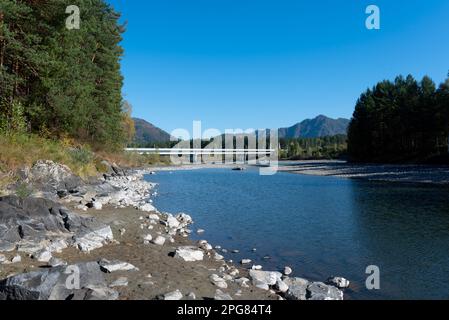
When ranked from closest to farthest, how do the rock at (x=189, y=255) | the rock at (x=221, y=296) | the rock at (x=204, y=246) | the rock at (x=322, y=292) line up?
1. the rock at (x=221, y=296)
2. the rock at (x=322, y=292)
3. the rock at (x=189, y=255)
4. the rock at (x=204, y=246)

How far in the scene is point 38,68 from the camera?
2138 centimetres

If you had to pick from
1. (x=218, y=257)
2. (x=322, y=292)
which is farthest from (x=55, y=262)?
(x=322, y=292)

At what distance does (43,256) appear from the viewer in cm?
933

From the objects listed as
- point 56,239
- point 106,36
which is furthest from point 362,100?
point 56,239

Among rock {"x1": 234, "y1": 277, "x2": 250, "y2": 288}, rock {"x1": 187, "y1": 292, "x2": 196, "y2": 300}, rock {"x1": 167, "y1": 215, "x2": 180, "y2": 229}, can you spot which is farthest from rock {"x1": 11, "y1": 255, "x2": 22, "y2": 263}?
rock {"x1": 167, "y1": 215, "x2": 180, "y2": 229}

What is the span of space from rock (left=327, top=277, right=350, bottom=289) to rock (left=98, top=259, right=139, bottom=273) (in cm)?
575

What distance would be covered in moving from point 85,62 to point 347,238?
92.8 ft

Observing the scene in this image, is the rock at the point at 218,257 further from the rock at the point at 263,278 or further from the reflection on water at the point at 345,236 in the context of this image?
the rock at the point at 263,278

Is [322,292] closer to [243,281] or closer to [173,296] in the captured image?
[243,281]

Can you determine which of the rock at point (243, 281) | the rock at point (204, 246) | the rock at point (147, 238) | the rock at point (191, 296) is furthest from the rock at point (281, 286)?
the rock at point (147, 238)

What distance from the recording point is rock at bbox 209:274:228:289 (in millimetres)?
8855

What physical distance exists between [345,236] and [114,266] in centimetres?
1135

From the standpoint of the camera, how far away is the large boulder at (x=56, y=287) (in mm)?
6602

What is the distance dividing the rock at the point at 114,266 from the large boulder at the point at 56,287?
4.15 feet
